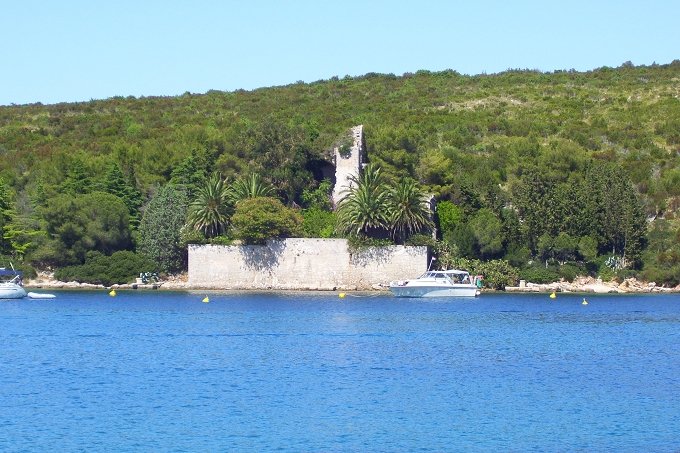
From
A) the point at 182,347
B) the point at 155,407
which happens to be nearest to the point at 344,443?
the point at 155,407

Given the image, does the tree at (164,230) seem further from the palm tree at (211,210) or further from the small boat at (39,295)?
the small boat at (39,295)

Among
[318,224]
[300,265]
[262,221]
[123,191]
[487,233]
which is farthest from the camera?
[123,191]

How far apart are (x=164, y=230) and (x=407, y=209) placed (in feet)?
41.6

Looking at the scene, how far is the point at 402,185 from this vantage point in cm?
5597

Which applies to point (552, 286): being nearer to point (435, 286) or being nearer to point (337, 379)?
point (435, 286)

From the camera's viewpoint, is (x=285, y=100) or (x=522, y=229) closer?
(x=522, y=229)

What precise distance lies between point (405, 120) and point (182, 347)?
48646mm

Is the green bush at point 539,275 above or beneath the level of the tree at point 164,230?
beneath

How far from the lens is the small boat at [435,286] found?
54250 mm

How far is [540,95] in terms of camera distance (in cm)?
9538

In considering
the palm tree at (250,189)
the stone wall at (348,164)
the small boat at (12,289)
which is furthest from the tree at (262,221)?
the small boat at (12,289)

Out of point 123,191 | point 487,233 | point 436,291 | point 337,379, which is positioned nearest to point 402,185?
point 487,233

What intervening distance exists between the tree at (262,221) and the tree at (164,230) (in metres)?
3.42

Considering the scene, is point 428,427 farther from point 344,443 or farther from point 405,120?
point 405,120
